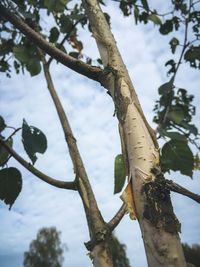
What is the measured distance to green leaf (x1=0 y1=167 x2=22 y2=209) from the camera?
1.47m

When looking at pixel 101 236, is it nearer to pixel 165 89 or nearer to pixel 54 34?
pixel 165 89

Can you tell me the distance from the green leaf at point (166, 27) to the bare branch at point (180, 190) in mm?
2828

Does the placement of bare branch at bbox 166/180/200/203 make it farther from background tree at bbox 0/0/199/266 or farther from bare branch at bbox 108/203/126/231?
bare branch at bbox 108/203/126/231

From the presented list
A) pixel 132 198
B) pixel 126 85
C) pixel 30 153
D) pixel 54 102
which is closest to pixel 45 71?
pixel 54 102

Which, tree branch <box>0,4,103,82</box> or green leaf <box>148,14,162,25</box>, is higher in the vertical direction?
green leaf <box>148,14,162,25</box>

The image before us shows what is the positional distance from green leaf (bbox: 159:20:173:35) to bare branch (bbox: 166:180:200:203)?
283 centimetres

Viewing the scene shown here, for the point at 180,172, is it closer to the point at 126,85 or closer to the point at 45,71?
the point at 126,85

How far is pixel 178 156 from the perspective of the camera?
1470 millimetres

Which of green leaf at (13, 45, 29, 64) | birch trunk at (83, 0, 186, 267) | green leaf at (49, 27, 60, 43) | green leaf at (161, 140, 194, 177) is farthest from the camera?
green leaf at (49, 27, 60, 43)

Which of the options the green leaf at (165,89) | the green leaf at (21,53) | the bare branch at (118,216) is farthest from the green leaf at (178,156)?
the green leaf at (21,53)

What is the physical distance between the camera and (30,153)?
1.53 m

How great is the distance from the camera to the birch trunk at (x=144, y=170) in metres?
0.94

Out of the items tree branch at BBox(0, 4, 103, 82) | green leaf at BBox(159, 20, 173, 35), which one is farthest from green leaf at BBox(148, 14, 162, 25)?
tree branch at BBox(0, 4, 103, 82)

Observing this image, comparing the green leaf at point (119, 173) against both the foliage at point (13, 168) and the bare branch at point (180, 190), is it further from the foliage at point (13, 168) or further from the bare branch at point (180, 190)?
the bare branch at point (180, 190)
